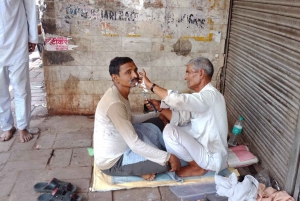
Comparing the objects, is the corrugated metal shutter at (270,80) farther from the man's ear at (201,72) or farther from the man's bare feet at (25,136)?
the man's bare feet at (25,136)

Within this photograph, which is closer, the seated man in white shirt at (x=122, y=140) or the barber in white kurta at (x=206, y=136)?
the seated man in white shirt at (x=122, y=140)

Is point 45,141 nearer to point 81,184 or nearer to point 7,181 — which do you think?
point 7,181

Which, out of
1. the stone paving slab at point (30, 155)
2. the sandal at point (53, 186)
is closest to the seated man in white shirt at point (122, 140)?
the sandal at point (53, 186)

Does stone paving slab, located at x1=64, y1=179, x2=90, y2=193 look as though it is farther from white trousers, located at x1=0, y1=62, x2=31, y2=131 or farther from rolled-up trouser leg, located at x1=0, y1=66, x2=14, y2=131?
rolled-up trouser leg, located at x1=0, y1=66, x2=14, y2=131

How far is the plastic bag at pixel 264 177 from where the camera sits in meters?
3.00

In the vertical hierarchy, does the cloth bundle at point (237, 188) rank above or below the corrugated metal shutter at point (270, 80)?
below

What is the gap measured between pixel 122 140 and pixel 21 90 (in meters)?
1.70

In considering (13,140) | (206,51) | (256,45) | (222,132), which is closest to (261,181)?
(222,132)

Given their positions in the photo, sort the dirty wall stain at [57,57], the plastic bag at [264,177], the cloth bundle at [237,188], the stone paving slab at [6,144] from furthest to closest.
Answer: the dirty wall stain at [57,57] < the stone paving slab at [6,144] < the plastic bag at [264,177] < the cloth bundle at [237,188]

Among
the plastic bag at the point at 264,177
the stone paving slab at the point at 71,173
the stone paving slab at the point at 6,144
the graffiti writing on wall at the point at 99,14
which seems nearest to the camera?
the plastic bag at the point at 264,177

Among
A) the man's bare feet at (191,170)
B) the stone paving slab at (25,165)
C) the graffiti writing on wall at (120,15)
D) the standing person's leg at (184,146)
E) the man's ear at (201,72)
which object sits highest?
the graffiti writing on wall at (120,15)

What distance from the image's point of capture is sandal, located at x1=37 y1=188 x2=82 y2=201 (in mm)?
2621

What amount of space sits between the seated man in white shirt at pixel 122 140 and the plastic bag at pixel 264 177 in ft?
2.90

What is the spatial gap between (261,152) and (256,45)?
1281 millimetres
